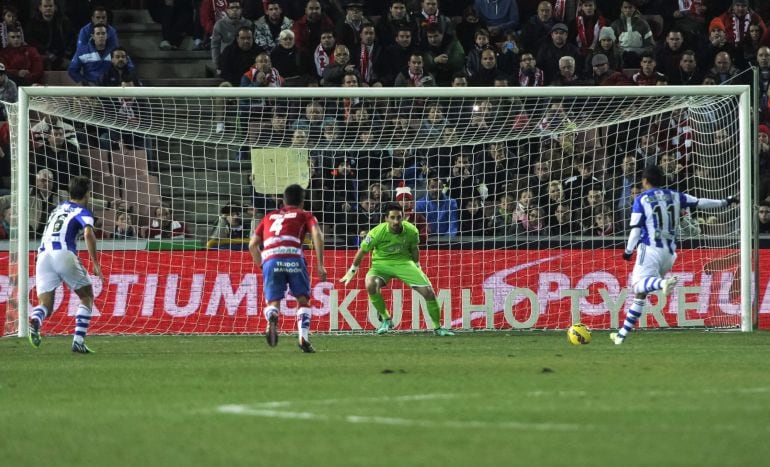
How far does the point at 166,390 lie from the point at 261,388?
0.69 meters

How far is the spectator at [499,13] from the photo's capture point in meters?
23.8

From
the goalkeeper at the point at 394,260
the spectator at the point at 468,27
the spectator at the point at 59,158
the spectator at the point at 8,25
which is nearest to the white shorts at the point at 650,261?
the goalkeeper at the point at 394,260

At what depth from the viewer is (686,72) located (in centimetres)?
2205

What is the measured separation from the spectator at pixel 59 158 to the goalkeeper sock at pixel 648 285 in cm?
821

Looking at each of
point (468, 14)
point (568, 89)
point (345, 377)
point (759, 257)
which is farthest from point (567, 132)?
point (345, 377)

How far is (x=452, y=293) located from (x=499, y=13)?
6527 millimetres

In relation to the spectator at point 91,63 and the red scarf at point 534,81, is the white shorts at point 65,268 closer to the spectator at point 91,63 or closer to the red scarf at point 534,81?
the spectator at point 91,63

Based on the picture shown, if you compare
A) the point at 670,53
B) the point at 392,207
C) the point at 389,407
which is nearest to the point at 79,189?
the point at 392,207

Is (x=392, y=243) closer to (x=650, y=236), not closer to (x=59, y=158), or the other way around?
(x=650, y=236)

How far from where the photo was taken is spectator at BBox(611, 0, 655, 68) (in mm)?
23203

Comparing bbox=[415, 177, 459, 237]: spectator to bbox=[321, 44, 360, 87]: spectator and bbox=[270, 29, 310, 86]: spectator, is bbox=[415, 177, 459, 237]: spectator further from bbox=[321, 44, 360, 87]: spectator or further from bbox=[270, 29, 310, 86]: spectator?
bbox=[270, 29, 310, 86]: spectator

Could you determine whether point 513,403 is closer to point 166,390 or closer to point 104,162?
point 166,390

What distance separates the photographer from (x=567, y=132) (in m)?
19.2

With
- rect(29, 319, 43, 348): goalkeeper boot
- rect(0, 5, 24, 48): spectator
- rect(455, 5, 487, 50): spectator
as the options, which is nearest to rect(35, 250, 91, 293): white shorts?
rect(29, 319, 43, 348): goalkeeper boot
